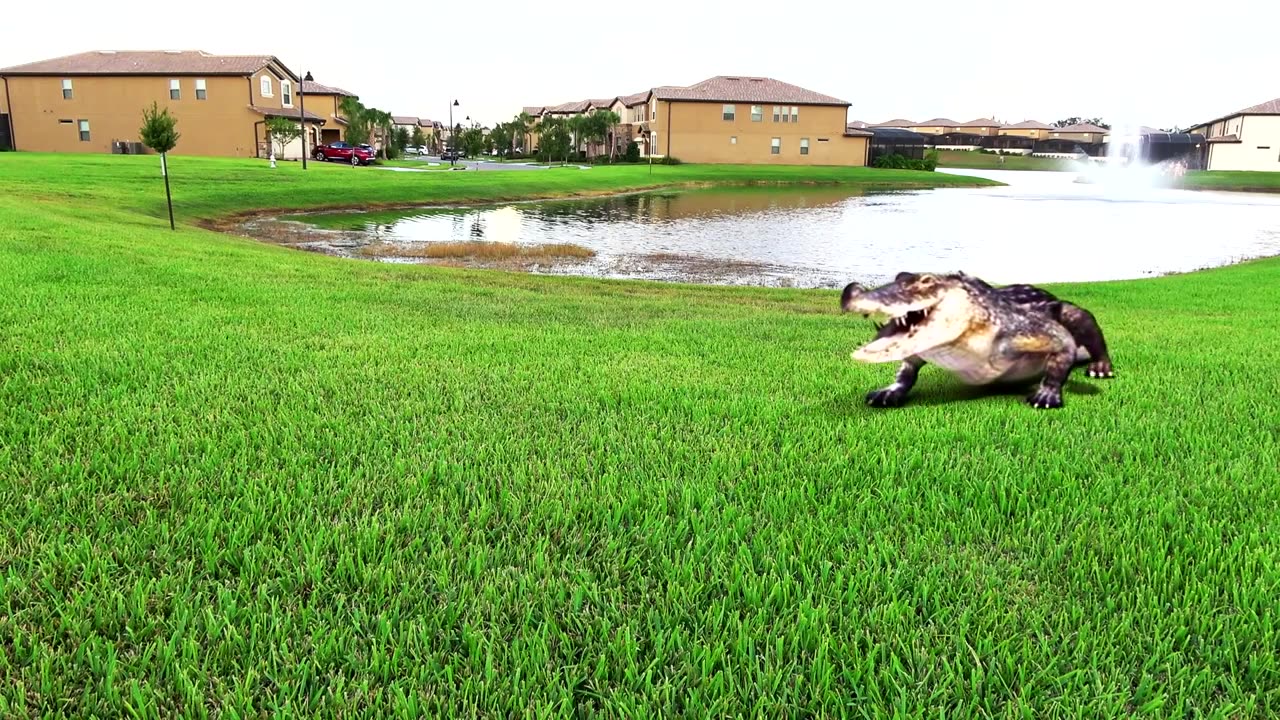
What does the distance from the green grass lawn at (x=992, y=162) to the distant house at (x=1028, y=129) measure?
152 ft

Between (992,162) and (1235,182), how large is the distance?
3203 centimetres

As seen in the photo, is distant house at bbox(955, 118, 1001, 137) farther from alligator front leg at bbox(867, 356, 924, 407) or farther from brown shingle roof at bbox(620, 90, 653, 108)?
alligator front leg at bbox(867, 356, 924, 407)

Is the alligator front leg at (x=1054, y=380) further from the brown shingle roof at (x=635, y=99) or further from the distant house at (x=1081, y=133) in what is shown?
the distant house at (x=1081, y=133)

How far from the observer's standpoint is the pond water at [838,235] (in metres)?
17.9

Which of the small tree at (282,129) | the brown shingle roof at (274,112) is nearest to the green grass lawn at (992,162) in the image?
the brown shingle roof at (274,112)

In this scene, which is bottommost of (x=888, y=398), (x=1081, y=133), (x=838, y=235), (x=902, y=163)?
(x=838, y=235)

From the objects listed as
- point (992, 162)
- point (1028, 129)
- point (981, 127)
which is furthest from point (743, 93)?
point (1028, 129)

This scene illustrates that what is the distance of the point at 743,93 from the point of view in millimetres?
72688

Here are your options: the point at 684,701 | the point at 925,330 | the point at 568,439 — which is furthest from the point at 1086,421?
the point at 684,701

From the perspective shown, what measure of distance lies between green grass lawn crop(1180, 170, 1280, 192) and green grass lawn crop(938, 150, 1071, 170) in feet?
67.8

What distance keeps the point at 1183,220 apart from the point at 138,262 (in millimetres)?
34435

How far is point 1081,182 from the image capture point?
62.8 m

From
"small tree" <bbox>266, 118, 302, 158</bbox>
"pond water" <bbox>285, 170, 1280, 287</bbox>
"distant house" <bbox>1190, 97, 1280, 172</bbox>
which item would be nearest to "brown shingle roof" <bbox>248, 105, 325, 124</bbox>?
"small tree" <bbox>266, 118, 302, 158</bbox>

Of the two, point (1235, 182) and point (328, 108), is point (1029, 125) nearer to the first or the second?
point (1235, 182)
